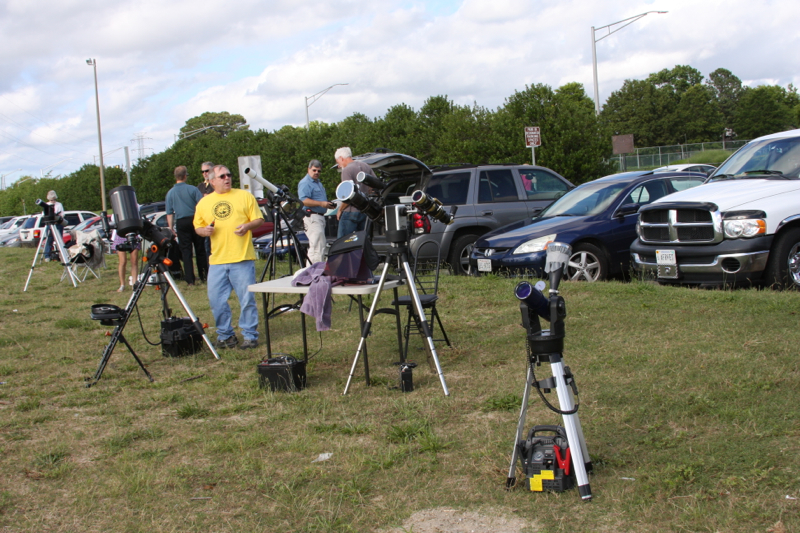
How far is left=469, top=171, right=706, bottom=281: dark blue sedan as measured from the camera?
948cm

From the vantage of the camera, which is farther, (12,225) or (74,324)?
(12,225)

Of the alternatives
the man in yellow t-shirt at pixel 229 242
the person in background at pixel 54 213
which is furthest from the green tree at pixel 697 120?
the man in yellow t-shirt at pixel 229 242

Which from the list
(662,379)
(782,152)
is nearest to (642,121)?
(782,152)

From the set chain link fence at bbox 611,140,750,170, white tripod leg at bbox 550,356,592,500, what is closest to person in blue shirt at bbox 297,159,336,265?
white tripod leg at bbox 550,356,592,500

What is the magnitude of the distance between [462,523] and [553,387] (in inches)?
30.5

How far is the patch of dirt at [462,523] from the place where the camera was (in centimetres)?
317

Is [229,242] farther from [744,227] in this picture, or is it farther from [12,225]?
[12,225]

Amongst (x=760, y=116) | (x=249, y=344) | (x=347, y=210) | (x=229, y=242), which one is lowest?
(x=249, y=344)

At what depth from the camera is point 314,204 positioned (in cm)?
995

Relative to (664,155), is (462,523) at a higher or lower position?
lower

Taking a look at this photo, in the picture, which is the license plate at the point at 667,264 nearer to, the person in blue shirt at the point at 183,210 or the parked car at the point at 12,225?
the person in blue shirt at the point at 183,210

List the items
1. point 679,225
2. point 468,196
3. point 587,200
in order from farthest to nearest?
point 468,196, point 587,200, point 679,225

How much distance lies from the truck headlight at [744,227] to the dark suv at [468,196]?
3996mm

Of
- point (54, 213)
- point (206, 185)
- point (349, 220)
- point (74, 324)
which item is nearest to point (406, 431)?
point (349, 220)
